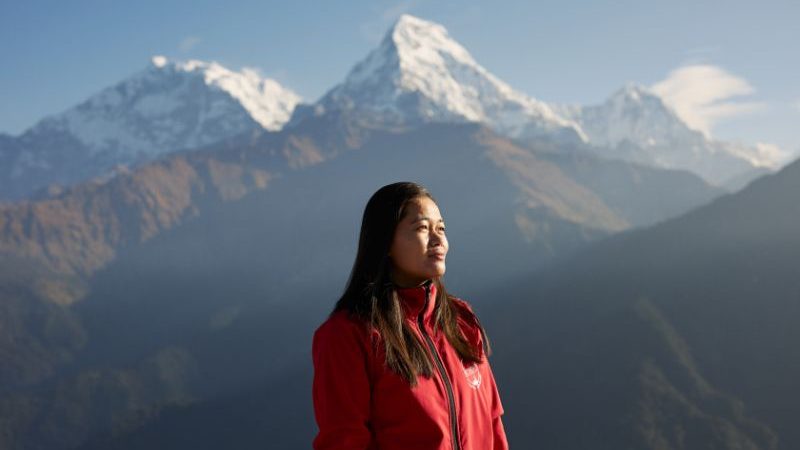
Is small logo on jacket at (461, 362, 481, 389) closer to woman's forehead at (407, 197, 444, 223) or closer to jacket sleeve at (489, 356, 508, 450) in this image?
jacket sleeve at (489, 356, 508, 450)

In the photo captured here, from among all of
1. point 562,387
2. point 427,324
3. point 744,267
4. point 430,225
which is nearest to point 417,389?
point 427,324

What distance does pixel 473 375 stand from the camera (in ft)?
18.0

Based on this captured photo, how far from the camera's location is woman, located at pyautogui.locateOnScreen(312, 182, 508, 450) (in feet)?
15.4

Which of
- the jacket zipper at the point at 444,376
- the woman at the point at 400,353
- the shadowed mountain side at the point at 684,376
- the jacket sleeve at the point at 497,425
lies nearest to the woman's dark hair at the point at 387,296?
the woman at the point at 400,353

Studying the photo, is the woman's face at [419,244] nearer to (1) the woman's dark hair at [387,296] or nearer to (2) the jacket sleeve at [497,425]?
(1) the woman's dark hair at [387,296]

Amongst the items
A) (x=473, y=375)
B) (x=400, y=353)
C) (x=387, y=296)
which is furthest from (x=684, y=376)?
(x=400, y=353)

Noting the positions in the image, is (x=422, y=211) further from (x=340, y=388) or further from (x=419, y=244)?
(x=340, y=388)

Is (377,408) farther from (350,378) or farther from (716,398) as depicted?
(716,398)

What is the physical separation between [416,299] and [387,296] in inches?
11.7

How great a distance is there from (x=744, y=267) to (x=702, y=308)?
65.4ft

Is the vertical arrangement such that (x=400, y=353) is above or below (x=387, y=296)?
below

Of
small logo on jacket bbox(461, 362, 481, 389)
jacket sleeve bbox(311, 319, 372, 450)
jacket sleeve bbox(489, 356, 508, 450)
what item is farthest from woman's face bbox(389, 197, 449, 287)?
jacket sleeve bbox(489, 356, 508, 450)

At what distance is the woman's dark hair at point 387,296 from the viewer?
4863 mm

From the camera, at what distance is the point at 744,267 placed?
19988 cm
